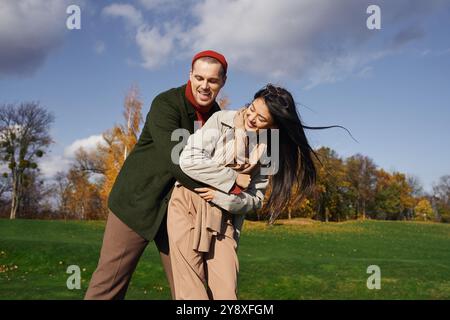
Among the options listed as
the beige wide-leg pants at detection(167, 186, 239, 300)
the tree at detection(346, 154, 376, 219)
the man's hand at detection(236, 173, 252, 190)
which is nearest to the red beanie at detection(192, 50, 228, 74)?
the man's hand at detection(236, 173, 252, 190)

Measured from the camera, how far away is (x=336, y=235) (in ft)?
82.4

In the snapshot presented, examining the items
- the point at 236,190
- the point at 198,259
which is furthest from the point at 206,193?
the point at 198,259

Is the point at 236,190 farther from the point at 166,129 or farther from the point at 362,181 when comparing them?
the point at 362,181

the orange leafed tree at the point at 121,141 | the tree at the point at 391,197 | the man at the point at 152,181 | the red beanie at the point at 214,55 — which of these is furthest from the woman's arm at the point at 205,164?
the tree at the point at 391,197

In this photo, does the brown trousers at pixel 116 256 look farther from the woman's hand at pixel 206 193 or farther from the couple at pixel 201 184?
the woman's hand at pixel 206 193

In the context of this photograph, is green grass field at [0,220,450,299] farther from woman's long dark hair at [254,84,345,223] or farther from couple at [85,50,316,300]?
woman's long dark hair at [254,84,345,223]

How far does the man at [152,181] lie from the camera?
296 centimetres

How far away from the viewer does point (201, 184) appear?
2783mm

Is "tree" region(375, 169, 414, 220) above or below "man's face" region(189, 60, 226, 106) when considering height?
above

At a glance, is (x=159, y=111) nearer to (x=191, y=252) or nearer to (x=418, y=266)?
(x=191, y=252)

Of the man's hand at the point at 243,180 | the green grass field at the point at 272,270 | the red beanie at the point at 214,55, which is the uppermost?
the red beanie at the point at 214,55

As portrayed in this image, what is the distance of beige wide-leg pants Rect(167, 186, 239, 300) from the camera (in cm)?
274
